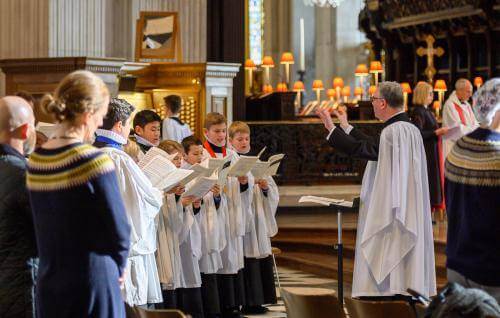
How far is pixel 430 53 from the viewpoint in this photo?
19.5 m

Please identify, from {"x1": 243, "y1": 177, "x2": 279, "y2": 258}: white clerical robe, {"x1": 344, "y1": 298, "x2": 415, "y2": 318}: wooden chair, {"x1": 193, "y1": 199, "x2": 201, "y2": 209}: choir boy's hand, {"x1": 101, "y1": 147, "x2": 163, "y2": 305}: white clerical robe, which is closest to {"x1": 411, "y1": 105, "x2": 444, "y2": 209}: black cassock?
{"x1": 243, "y1": 177, "x2": 279, "y2": 258}: white clerical robe

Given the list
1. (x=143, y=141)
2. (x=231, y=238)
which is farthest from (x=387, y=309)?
(x=231, y=238)

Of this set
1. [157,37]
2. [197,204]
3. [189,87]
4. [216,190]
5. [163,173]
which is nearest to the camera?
[163,173]

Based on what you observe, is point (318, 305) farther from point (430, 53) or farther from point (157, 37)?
point (430, 53)

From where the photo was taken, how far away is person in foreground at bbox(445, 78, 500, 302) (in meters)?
5.44

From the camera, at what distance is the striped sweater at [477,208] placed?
5.43 m

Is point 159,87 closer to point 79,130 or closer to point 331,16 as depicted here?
point 79,130

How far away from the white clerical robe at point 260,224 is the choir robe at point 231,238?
18cm

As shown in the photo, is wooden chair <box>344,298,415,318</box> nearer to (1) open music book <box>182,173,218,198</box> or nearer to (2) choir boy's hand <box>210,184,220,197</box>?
(1) open music book <box>182,173,218,198</box>

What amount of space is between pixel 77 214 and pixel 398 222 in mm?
3983

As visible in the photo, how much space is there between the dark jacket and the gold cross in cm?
1469

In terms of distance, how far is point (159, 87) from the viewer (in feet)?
45.3

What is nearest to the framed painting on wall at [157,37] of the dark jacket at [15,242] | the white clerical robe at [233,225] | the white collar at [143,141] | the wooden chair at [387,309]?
the white clerical robe at [233,225]

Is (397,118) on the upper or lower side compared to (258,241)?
upper
